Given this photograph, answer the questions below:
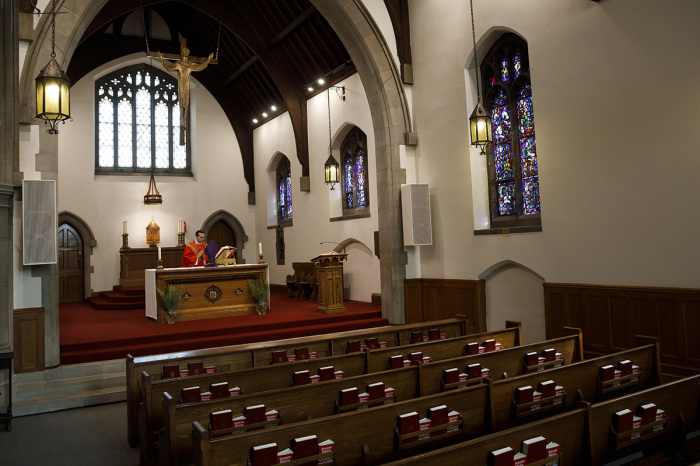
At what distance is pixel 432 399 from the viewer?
3.00 meters

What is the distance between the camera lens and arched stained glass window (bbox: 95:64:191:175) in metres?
13.4

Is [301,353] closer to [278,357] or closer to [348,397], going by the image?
[278,357]

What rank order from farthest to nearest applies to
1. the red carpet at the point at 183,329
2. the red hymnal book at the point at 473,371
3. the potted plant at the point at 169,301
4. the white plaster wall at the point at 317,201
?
the white plaster wall at the point at 317,201 → the potted plant at the point at 169,301 → the red carpet at the point at 183,329 → the red hymnal book at the point at 473,371

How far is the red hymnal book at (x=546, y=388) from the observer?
3.43m

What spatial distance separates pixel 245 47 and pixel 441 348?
10.3 m

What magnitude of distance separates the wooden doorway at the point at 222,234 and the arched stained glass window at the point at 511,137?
351 inches

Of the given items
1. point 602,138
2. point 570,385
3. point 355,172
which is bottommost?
point 570,385

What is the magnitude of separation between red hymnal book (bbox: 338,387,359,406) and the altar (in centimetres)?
550

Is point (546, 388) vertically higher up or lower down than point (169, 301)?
lower down

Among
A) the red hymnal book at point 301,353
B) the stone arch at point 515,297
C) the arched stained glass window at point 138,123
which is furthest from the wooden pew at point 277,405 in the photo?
the arched stained glass window at point 138,123

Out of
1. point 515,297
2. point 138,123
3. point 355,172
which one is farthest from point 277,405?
point 138,123

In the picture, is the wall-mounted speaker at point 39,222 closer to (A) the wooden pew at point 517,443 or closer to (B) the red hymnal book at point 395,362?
(B) the red hymnal book at point 395,362

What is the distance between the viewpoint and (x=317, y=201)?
1188cm

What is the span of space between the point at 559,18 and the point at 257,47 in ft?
24.1
